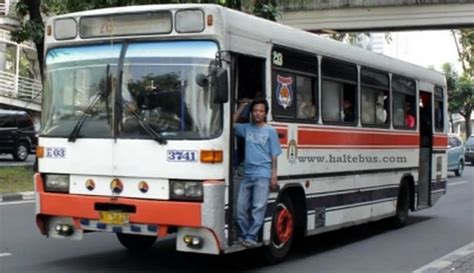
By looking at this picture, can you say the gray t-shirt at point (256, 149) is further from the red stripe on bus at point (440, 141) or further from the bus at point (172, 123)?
the red stripe on bus at point (440, 141)

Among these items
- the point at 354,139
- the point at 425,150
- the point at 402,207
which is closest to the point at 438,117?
the point at 425,150

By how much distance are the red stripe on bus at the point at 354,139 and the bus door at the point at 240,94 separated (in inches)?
40.4

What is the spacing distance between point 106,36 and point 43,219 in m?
2.12

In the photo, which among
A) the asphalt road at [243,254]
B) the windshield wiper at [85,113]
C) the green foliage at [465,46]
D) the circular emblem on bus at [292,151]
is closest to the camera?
the windshield wiper at [85,113]

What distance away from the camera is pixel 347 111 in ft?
34.3

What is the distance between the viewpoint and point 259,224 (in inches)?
313

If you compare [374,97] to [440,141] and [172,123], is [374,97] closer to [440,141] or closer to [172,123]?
[440,141]

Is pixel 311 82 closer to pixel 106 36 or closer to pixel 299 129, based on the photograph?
pixel 299 129

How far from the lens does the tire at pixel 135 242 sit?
31.1 ft

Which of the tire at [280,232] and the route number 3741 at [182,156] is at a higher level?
the route number 3741 at [182,156]

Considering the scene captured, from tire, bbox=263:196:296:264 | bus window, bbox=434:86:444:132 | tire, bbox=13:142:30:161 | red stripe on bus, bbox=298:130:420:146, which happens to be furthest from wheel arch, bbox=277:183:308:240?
tire, bbox=13:142:30:161

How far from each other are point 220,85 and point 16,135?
77.1 feet

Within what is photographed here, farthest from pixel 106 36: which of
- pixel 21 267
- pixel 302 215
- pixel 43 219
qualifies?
pixel 302 215

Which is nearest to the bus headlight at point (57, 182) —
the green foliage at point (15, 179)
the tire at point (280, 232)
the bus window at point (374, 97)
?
the tire at point (280, 232)
